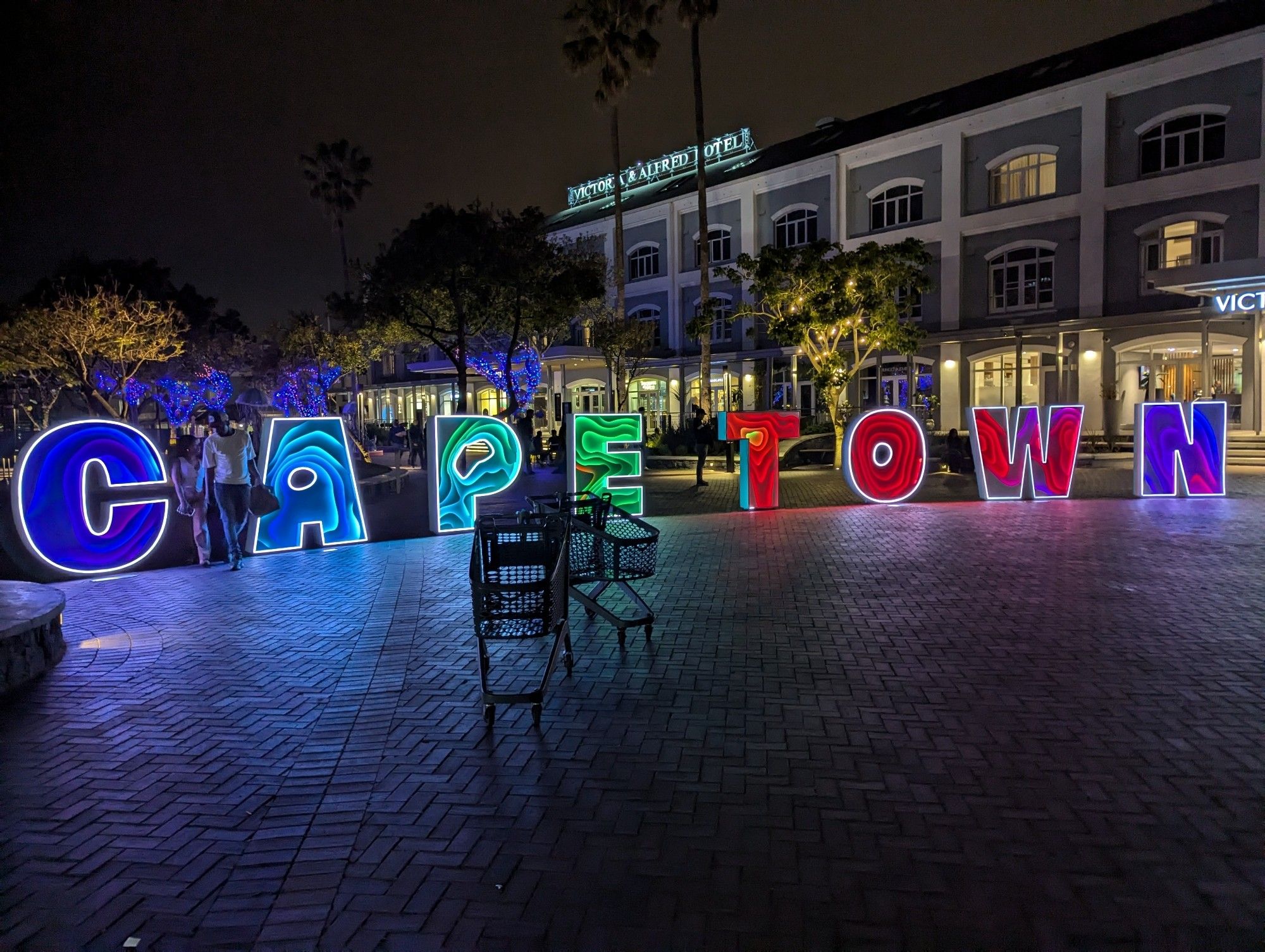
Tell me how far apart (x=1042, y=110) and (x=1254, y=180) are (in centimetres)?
751

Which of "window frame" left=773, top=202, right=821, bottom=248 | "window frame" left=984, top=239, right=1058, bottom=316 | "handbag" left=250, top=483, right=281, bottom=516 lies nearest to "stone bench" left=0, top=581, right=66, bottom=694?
"handbag" left=250, top=483, right=281, bottom=516

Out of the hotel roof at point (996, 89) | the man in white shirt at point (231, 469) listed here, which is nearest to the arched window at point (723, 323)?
the hotel roof at point (996, 89)

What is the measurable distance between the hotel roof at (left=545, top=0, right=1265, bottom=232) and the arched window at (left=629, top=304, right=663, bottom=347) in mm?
5294

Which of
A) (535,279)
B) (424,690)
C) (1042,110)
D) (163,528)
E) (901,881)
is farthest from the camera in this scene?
(1042,110)

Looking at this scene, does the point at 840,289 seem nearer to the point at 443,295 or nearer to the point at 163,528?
the point at 443,295

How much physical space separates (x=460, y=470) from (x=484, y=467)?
51cm

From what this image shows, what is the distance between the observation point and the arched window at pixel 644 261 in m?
44.9

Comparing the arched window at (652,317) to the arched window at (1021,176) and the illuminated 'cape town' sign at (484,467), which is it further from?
the illuminated 'cape town' sign at (484,467)

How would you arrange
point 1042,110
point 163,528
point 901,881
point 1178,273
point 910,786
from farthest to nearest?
point 1042,110 → point 1178,273 → point 163,528 → point 910,786 → point 901,881

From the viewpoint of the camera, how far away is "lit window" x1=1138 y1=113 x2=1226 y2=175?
2731 centimetres

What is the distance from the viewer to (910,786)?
4.46 metres

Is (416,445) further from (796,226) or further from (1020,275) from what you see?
(1020,275)

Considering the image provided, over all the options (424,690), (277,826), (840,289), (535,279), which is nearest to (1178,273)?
(840,289)

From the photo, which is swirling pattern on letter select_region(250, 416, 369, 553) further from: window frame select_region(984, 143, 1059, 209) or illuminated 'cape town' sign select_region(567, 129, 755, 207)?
illuminated 'cape town' sign select_region(567, 129, 755, 207)
